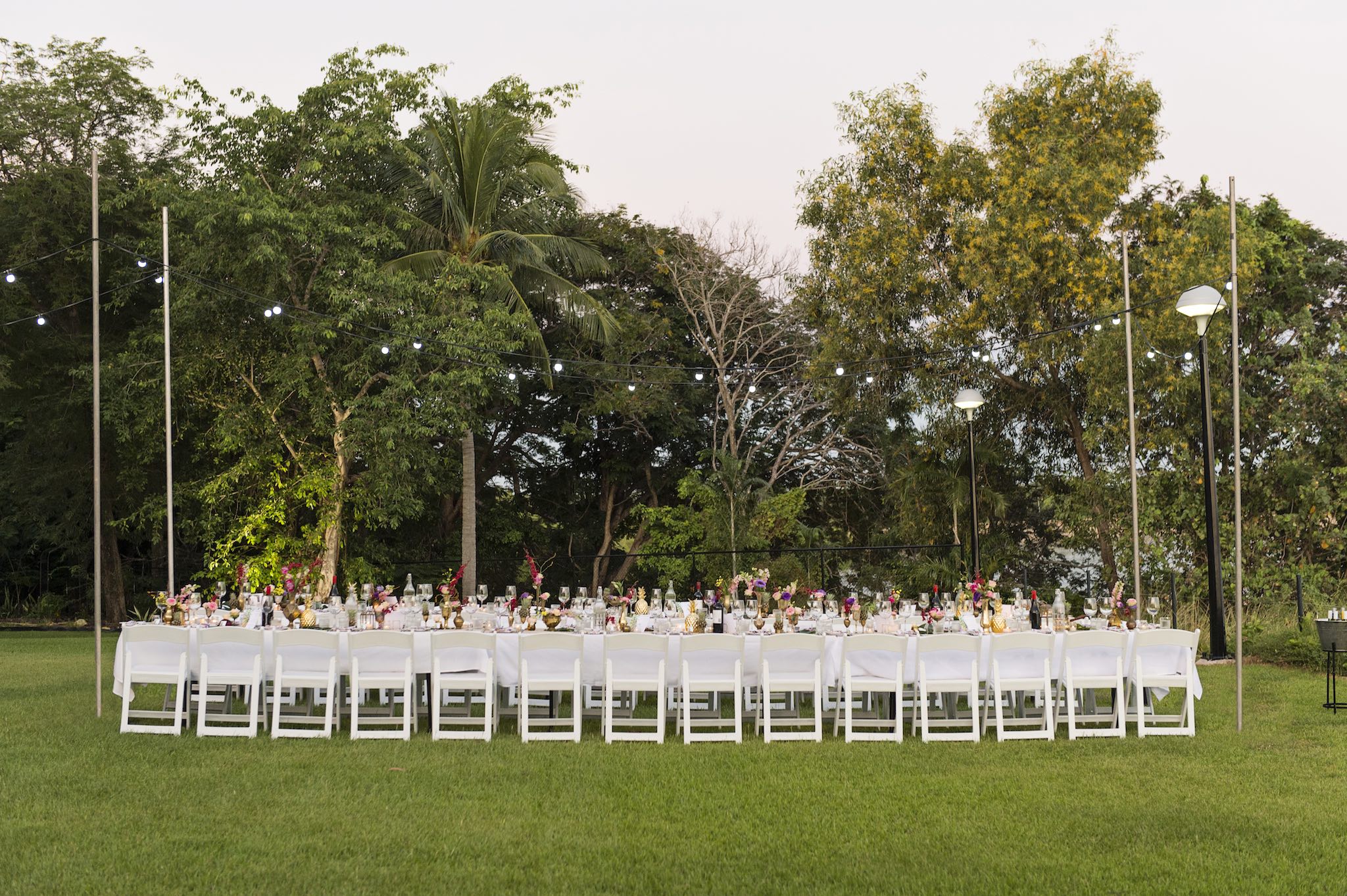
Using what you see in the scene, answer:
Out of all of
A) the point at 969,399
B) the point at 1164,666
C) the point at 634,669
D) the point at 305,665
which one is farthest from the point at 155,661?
the point at 969,399

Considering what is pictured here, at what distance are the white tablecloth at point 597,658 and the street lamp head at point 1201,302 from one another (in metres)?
2.21

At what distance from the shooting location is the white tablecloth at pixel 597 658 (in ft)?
26.1

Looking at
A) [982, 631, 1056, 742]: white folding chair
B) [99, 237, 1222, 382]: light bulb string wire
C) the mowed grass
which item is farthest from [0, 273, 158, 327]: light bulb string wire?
[982, 631, 1056, 742]: white folding chair

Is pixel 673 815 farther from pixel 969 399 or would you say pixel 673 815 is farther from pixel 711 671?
Answer: pixel 969 399

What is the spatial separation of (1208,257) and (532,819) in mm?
13462

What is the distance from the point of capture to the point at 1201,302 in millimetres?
7957

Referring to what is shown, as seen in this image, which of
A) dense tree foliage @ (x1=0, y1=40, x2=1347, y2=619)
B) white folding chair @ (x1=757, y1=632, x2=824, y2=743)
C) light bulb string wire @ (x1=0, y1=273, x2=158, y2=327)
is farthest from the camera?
light bulb string wire @ (x1=0, y1=273, x2=158, y2=327)

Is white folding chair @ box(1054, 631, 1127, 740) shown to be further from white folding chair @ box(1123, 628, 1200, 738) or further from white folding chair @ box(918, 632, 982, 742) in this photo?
white folding chair @ box(918, 632, 982, 742)

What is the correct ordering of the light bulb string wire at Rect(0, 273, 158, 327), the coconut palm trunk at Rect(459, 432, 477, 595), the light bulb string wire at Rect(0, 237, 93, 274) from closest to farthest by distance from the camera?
the light bulb string wire at Rect(0, 273, 158, 327)
the light bulb string wire at Rect(0, 237, 93, 274)
the coconut palm trunk at Rect(459, 432, 477, 595)

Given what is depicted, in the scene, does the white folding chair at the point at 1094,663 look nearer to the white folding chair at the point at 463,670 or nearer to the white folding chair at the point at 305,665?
the white folding chair at the point at 463,670

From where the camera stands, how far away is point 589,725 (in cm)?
881

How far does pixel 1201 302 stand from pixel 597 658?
469 centimetres

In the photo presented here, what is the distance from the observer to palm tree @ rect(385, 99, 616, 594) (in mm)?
17953

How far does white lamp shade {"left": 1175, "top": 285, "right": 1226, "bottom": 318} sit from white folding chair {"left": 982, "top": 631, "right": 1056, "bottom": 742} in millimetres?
2396
